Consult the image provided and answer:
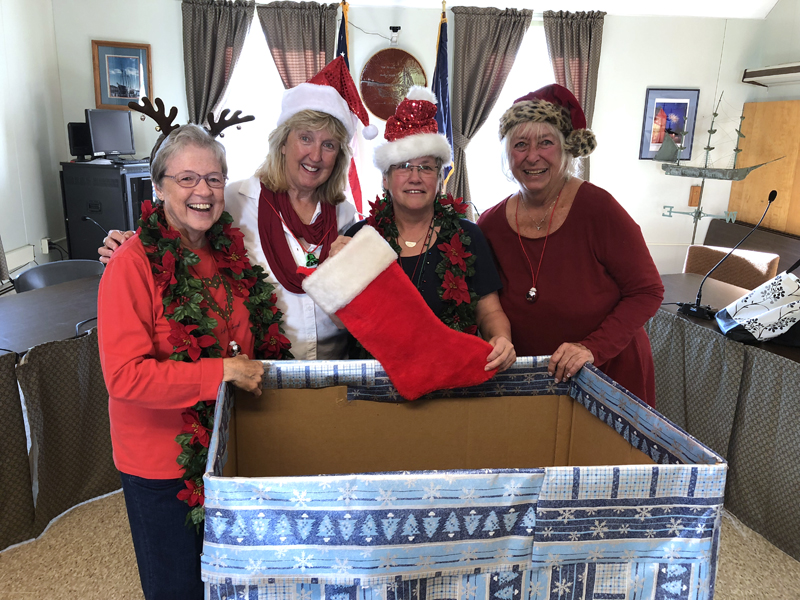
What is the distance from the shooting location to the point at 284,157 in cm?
163

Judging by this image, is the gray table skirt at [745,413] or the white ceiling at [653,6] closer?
the gray table skirt at [745,413]

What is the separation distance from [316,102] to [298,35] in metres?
4.13

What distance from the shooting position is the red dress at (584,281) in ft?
4.92

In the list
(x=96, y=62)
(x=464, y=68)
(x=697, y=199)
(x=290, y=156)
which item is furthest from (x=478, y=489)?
(x=697, y=199)

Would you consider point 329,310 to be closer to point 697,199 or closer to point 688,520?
point 688,520

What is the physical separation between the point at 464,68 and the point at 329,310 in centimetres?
508

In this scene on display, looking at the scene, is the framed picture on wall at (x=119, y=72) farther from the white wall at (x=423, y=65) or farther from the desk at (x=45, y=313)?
the desk at (x=45, y=313)

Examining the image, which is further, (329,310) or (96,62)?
(96,62)

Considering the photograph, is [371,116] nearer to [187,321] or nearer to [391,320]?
[187,321]

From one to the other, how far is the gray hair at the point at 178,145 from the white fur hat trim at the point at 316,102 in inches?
17.6

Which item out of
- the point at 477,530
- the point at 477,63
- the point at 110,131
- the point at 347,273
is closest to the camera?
Result: the point at 477,530

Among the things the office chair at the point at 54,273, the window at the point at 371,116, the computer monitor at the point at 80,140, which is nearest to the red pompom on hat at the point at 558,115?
the office chair at the point at 54,273

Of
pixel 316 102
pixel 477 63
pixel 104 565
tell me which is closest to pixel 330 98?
pixel 316 102

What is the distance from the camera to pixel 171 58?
531 cm
